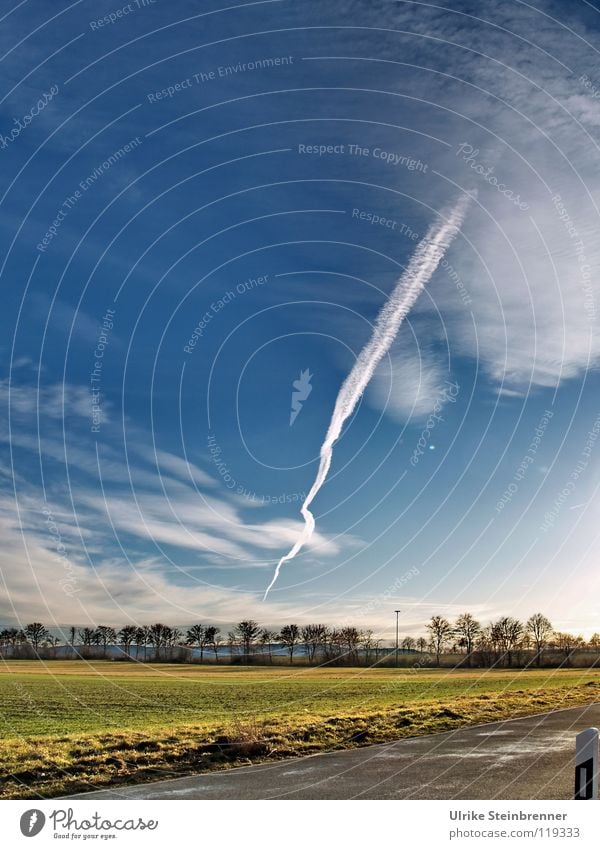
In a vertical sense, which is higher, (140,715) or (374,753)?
(374,753)

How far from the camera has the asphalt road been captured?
1339 cm

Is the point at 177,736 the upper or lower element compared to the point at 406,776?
lower

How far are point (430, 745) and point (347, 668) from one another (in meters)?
93.2

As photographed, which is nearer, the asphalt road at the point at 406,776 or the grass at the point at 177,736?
the asphalt road at the point at 406,776

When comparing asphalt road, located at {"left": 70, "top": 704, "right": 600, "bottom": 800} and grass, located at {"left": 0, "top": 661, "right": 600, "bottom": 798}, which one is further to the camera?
grass, located at {"left": 0, "top": 661, "right": 600, "bottom": 798}

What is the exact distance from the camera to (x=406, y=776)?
49.4 feet

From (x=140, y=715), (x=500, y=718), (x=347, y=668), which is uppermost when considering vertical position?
(x=500, y=718)

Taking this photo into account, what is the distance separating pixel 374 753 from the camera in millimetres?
18062

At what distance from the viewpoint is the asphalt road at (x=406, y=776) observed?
13.4 meters

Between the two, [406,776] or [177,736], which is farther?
[177,736]

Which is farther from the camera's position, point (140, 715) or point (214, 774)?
point (140, 715)
